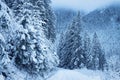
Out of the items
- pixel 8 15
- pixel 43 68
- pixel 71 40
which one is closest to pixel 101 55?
pixel 71 40

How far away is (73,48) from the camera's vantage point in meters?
39.1

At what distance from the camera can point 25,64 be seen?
46.9 feet

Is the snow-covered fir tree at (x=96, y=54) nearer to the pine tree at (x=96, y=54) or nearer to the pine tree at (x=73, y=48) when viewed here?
the pine tree at (x=96, y=54)

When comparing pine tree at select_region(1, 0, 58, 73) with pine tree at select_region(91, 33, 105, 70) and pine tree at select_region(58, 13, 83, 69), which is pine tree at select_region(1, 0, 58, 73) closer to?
pine tree at select_region(58, 13, 83, 69)

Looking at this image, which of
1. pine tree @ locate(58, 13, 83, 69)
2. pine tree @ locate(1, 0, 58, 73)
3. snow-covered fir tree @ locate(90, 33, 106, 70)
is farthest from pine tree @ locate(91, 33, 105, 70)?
pine tree @ locate(1, 0, 58, 73)

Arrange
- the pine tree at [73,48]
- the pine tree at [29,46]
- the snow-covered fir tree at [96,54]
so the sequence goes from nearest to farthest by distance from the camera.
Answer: the pine tree at [29,46] < the pine tree at [73,48] < the snow-covered fir tree at [96,54]

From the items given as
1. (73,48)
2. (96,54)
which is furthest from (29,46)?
(96,54)

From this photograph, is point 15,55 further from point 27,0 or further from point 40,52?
point 27,0

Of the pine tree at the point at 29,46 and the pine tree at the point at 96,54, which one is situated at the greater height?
the pine tree at the point at 29,46

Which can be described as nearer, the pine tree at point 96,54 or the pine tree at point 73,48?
the pine tree at point 73,48

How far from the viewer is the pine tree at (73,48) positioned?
1501 inches

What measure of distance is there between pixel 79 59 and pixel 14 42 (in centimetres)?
2558

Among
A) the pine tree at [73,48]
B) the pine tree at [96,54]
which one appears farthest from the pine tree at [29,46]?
the pine tree at [96,54]

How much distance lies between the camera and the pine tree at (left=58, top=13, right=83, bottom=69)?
125 ft
